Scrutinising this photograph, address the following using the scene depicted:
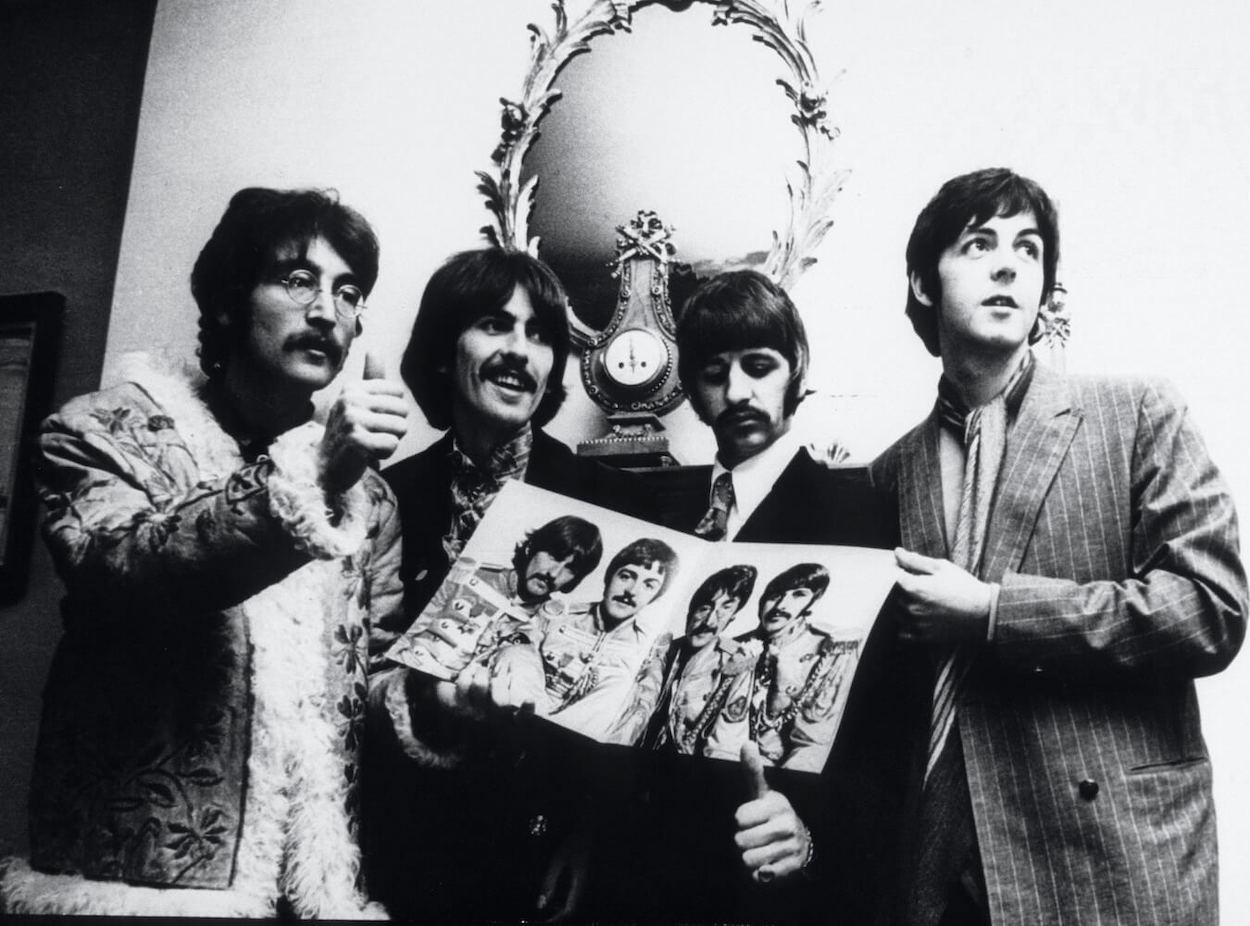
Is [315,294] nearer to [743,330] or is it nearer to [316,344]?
[316,344]

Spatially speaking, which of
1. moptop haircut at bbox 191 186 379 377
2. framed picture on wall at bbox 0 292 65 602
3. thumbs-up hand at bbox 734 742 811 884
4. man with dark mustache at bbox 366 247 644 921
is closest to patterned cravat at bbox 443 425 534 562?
man with dark mustache at bbox 366 247 644 921

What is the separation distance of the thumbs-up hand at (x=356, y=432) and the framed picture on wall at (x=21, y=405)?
1.02 meters

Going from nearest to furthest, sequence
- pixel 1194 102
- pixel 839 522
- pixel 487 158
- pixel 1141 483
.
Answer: pixel 1141 483 → pixel 839 522 → pixel 1194 102 → pixel 487 158

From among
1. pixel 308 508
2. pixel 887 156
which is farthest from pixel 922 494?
pixel 308 508

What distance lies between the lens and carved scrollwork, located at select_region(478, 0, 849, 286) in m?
2.53

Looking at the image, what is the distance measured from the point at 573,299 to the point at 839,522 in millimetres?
768

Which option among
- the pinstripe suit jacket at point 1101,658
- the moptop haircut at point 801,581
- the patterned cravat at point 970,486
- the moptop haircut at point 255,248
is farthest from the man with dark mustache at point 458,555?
the pinstripe suit jacket at point 1101,658

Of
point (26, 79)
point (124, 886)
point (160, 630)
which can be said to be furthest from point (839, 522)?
point (26, 79)

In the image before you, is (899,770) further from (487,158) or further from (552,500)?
(487,158)

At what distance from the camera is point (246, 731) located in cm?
230

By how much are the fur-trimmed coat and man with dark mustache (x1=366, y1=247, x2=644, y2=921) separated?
8cm

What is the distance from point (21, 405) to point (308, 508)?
1.26m

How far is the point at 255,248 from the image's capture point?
2.64m

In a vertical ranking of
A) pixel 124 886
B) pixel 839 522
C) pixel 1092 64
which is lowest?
pixel 124 886
